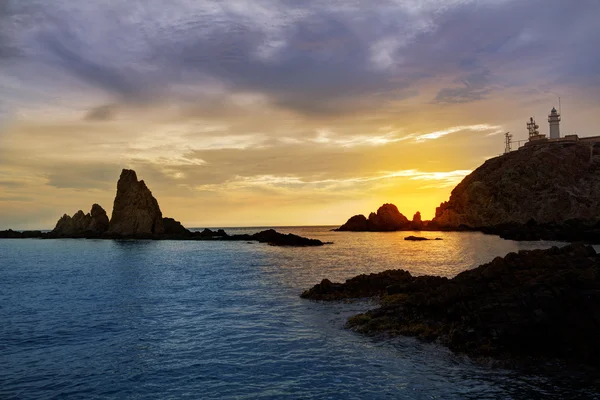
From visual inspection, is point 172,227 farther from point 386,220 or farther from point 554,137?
point 554,137

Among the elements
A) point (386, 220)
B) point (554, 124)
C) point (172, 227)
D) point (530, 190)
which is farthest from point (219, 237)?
point (554, 124)

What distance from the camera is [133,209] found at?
13475cm

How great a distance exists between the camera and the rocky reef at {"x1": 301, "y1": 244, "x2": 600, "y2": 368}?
15.7m

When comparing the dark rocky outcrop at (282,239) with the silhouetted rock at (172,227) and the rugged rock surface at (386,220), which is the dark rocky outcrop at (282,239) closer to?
the silhouetted rock at (172,227)

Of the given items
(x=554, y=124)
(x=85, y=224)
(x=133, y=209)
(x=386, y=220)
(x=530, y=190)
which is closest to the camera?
(x=133, y=209)

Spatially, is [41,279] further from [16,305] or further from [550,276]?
[550,276]

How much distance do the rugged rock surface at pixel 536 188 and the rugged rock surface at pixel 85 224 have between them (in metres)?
137

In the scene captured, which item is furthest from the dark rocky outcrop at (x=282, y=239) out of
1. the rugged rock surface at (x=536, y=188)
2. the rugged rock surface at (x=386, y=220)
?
the rugged rock surface at (x=386, y=220)

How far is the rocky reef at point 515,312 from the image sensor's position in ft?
51.4

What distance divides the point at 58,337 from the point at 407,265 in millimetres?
41625

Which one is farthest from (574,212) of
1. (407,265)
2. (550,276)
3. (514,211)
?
(550,276)

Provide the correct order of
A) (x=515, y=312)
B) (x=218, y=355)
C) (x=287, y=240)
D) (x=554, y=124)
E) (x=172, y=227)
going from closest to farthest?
(x=218, y=355) < (x=515, y=312) < (x=287, y=240) < (x=172, y=227) < (x=554, y=124)

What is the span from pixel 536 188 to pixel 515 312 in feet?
475

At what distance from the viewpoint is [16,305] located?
2886 centimetres
